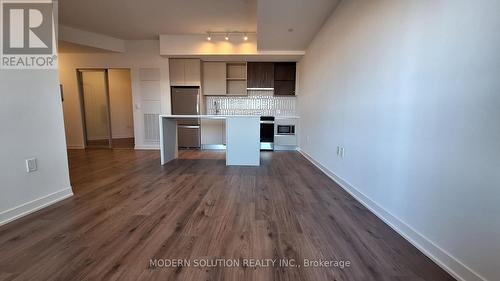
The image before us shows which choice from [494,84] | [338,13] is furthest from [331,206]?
[338,13]

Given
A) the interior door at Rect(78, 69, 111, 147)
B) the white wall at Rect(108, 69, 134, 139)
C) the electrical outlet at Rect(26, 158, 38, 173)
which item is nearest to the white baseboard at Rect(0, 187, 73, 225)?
the electrical outlet at Rect(26, 158, 38, 173)

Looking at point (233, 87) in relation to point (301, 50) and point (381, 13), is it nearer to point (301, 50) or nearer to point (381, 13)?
point (301, 50)

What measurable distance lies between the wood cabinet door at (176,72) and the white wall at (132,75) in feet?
0.42

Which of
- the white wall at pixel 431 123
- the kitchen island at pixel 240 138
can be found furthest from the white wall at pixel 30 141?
the white wall at pixel 431 123

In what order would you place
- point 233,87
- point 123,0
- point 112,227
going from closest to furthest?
1. point 112,227
2. point 123,0
3. point 233,87

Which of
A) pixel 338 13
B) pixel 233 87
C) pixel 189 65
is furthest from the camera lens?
pixel 233 87

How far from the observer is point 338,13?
3031 millimetres

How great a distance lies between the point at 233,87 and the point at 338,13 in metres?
3.41

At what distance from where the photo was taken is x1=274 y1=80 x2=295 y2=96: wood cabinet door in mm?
5871

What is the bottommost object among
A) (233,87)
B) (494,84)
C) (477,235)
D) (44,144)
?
(477,235)

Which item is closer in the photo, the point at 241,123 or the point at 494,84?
the point at 494,84

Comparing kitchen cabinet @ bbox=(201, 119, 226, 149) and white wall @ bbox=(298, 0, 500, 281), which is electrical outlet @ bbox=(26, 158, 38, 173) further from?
kitchen cabinet @ bbox=(201, 119, 226, 149)

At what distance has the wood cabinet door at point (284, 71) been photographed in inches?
229

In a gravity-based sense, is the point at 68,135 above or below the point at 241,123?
below
